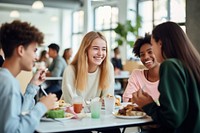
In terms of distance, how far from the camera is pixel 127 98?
2670mm

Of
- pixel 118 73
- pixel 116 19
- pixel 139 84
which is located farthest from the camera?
pixel 116 19

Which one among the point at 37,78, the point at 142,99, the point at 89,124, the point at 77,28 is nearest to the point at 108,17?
the point at 77,28

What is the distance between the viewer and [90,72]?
2721 millimetres

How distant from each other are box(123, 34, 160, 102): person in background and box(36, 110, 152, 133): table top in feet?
2.24

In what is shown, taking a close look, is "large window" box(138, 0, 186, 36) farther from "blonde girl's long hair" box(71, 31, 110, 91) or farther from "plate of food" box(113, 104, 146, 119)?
"plate of food" box(113, 104, 146, 119)

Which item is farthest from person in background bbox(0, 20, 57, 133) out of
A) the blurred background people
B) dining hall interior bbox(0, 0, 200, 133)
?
the blurred background people

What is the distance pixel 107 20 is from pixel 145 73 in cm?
911

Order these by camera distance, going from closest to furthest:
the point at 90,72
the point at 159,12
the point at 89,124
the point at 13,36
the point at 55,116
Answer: the point at 13,36, the point at 89,124, the point at 55,116, the point at 90,72, the point at 159,12

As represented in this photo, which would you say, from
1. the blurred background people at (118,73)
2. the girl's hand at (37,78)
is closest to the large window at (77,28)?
the blurred background people at (118,73)

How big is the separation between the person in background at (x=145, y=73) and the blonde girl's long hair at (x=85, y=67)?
23 centimetres

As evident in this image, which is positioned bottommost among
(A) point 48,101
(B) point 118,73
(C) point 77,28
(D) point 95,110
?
(B) point 118,73

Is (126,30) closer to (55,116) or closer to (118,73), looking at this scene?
(118,73)

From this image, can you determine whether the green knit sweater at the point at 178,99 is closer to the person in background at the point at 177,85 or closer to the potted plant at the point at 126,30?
the person in background at the point at 177,85

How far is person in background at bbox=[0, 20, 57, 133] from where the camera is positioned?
139 cm
